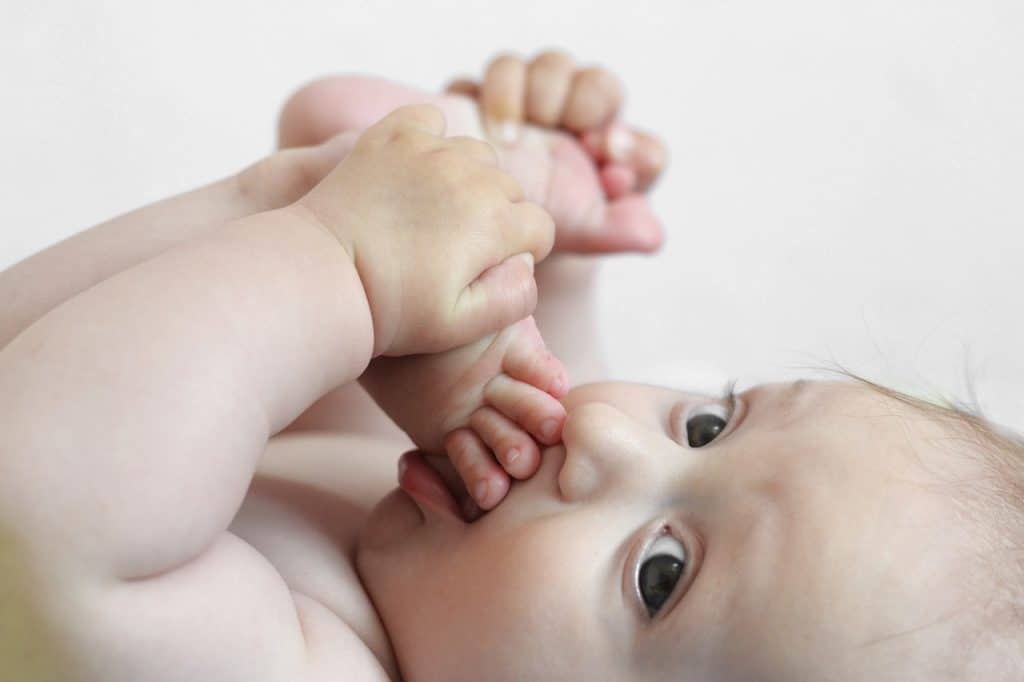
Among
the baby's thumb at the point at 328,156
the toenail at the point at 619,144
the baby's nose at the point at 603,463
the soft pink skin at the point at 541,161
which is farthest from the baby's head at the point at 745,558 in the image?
the toenail at the point at 619,144

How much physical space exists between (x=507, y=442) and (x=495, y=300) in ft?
0.30

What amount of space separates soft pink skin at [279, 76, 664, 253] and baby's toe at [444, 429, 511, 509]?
0.40m

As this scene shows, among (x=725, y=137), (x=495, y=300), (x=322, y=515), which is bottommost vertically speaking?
(x=725, y=137)

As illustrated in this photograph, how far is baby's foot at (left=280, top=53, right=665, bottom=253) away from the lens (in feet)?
3.85

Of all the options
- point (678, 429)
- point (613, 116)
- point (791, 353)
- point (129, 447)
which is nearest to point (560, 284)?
point (613, 116)

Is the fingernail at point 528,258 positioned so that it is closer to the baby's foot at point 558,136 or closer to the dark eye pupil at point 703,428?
the dark eye pupil at point 703,428

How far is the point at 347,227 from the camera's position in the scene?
762 mm

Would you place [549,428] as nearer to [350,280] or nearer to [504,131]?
[350,280]

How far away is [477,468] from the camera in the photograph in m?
0.81

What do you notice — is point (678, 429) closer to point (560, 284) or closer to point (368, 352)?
point (368, 352)

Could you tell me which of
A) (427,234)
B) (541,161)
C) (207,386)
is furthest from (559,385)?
(541,161)

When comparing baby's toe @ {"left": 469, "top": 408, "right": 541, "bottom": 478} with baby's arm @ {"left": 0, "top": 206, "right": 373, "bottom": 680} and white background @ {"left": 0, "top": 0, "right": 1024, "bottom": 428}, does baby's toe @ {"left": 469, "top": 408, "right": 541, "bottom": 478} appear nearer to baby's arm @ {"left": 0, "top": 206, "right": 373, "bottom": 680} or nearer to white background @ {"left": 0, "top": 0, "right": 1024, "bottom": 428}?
baby's arm @ {"left": 0, "top": 206, "right": 373, "bottom": 680}

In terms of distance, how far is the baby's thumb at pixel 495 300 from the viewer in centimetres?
79

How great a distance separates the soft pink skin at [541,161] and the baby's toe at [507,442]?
15.7 inches
